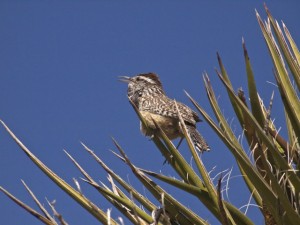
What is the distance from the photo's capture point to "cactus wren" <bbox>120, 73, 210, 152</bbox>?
4482 millimetres

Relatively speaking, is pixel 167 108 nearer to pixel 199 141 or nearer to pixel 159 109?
pixel 159 109

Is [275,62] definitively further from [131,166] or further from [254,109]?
[131,166]

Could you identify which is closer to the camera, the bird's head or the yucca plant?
the yucca plant

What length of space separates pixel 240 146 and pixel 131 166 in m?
0.57

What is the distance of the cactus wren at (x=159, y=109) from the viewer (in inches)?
176

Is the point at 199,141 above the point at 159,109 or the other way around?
the other way around

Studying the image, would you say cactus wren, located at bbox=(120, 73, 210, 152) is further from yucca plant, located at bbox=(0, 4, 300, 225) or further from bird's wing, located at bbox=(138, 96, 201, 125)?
yucca plant, located at bbox=(0, 4, 300, 225)

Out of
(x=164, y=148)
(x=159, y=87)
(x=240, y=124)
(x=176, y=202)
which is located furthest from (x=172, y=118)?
(x=176, y=202)

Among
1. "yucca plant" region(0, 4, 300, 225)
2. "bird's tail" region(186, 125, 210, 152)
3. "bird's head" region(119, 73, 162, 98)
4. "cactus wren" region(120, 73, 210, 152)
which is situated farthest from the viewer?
"bird's head" region(119, 73, 162, 98)

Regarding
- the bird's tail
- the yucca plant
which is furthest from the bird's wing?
the yucca plant

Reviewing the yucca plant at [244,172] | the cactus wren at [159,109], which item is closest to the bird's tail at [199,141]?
the cactus wren at [159,109]

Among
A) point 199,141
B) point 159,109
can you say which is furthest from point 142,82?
point 199,141

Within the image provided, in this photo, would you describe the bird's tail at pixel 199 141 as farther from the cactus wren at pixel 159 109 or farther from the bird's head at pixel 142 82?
the bird's head at pixel 142 82

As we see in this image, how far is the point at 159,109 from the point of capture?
4887 millimetres
